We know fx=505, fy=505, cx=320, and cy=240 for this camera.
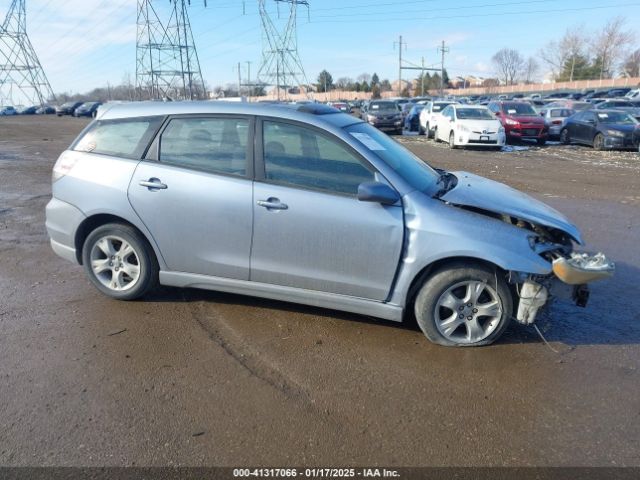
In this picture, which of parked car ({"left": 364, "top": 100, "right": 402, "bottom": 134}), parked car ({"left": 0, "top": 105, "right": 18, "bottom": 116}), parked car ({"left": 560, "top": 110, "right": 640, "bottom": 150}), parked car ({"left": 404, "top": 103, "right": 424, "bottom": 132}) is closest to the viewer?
parked car ({"left": 560, "top": 110, "right": 640, "bottom": 150})

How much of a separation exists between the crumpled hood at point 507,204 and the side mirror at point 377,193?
0.45m

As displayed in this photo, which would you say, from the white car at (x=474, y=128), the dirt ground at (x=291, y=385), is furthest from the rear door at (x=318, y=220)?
the white car at (x=474, y=128)

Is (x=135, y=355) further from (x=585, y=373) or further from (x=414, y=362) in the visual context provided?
(x=585, y=373)

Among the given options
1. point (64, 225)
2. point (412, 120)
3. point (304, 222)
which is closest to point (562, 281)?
point (304, 222)

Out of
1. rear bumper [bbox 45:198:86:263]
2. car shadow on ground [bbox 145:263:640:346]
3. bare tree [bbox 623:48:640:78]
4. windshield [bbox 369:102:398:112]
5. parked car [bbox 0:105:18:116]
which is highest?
bare tree [bbox 623:48:640:78]

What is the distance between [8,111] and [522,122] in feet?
261

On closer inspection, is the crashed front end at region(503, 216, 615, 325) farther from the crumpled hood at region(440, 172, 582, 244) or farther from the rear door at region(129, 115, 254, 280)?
the rear door at region(129, 115, 254, 280)

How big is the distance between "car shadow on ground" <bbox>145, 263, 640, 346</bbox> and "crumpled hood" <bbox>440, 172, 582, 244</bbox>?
66 cm

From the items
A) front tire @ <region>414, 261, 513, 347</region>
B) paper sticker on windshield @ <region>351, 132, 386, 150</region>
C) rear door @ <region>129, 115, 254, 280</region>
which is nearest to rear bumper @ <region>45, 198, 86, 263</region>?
rear door @ <region>129, 115, 254, 280</region>

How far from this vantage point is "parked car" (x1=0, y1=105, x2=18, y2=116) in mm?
74438

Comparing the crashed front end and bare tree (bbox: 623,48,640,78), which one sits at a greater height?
bare tree (bbox: 623,48,640,78)

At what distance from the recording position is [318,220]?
A: 12.6ft

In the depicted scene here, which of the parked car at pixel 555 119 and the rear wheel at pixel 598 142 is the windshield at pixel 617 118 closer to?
the rear wheel at pixel 598 142

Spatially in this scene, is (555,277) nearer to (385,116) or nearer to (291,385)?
(291,385)
